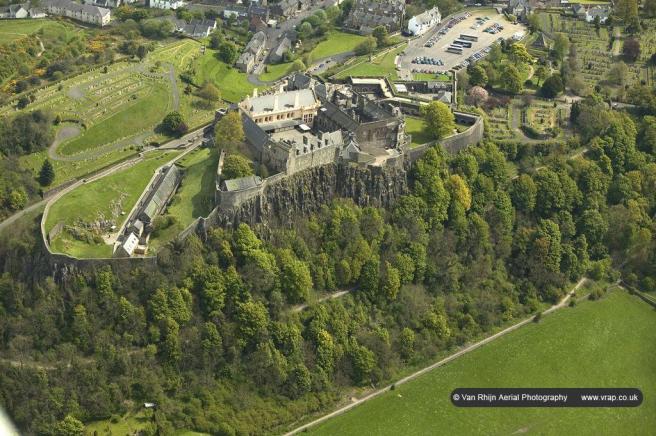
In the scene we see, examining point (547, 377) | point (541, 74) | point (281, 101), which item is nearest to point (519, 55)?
point (541, 74)

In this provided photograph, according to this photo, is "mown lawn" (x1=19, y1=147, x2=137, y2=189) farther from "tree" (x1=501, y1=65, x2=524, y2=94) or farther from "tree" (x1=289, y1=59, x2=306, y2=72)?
"tree" (x1=501, y1=65, x2=524, y2=94)

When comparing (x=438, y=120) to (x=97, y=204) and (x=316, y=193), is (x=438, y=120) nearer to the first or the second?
(x=316, y=193)

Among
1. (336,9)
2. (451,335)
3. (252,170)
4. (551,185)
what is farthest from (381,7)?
(451,335)

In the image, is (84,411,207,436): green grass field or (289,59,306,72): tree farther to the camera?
(289,59,306,72): tree

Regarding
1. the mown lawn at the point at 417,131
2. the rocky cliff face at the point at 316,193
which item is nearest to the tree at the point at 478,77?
the mown lawn at the point at 417,131

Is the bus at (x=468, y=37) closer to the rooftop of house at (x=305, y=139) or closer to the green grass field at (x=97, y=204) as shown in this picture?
the rooftop of house at (x=305, y=139)

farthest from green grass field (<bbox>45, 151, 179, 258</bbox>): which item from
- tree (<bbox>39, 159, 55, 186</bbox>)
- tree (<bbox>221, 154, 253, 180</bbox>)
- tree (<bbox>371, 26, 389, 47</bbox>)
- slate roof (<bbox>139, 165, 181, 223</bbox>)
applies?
tree (<bbox>371, 26, 389, 47</bbox>)
